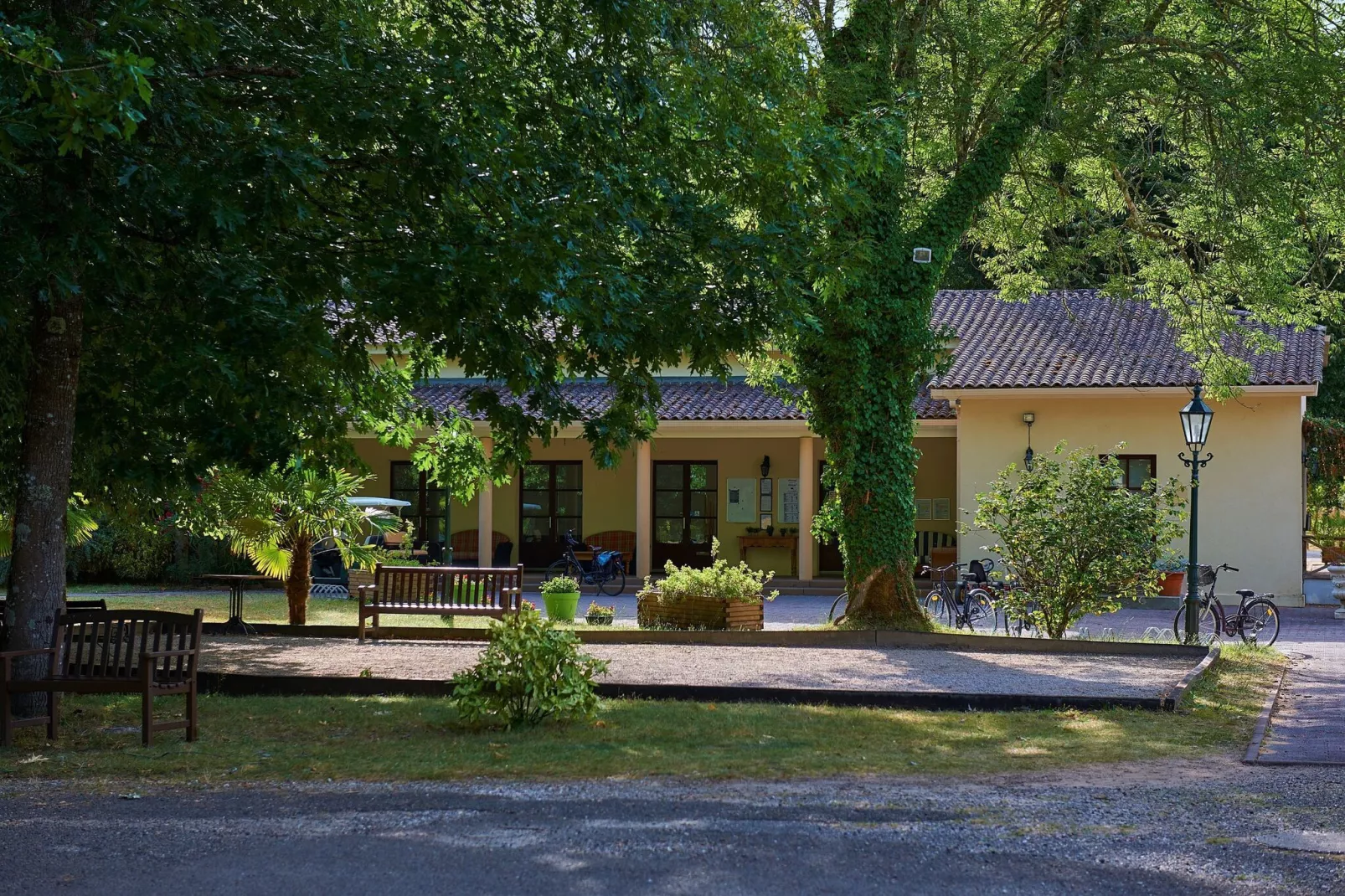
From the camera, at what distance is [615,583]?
25.0 metres

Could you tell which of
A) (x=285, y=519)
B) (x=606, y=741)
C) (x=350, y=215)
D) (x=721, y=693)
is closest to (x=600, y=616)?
(x=285, y=519)

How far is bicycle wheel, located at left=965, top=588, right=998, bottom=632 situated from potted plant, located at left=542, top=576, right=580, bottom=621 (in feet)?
16.5

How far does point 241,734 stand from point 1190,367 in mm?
18286

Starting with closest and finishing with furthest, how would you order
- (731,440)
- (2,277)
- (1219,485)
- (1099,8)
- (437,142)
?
(2,277), (437,142), (1099,8), (1219,485), (731,440)

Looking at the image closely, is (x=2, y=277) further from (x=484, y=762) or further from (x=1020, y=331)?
(x=1020, y=331)

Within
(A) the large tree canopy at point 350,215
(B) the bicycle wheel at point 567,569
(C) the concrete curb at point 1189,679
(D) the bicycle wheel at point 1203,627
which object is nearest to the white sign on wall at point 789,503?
(B) the bicycle wheel at point 567,569

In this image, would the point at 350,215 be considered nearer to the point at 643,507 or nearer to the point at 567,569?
the point at 643,507

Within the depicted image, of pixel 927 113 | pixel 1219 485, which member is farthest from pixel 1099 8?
pixel 1219 485

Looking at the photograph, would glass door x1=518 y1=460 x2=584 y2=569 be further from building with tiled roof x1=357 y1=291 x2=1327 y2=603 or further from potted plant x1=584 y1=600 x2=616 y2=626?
potted plant x1=584 y1=600 x2=616 y2=626

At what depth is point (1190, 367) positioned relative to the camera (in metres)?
22.7

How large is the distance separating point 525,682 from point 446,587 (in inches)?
258

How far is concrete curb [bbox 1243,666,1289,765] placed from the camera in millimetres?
8026

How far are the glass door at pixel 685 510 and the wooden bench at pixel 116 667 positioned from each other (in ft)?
65.4

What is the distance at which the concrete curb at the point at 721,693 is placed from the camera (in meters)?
10.1
